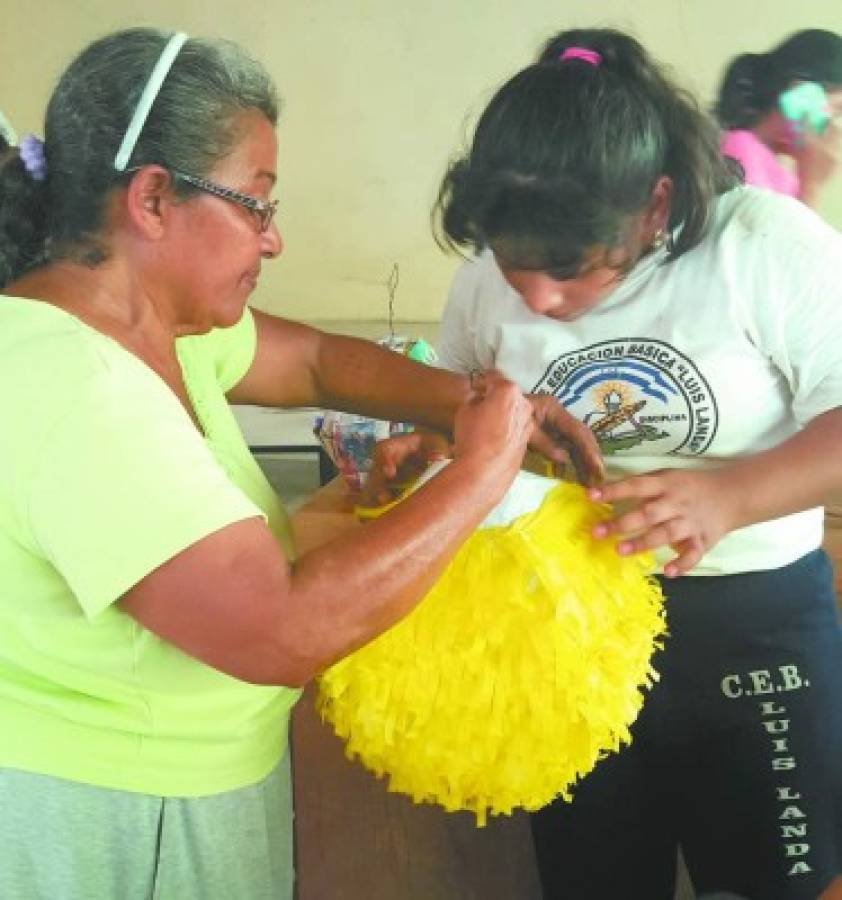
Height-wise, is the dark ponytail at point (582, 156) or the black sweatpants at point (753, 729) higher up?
the dark ponytail at point (582, 156)

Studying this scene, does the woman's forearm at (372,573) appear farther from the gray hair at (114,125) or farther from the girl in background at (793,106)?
the girl in background at (793,106)

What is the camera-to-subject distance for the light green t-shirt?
658 mm

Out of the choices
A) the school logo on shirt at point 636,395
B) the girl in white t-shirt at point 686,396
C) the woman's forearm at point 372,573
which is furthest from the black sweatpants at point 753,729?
the woman's forearm at point 372,573

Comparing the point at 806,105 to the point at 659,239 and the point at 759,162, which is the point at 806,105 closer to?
the point at 759,162

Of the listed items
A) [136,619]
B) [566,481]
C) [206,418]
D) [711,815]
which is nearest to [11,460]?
[136,619]

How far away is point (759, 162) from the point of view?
1.83 metres

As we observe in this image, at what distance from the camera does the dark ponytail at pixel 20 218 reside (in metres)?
0.83

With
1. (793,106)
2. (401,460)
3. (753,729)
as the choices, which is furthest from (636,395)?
(793,106)

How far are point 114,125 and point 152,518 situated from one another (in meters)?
0.32

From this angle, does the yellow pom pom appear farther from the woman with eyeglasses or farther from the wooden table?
the wooden table

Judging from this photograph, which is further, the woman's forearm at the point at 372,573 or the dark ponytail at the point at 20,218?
the dark ponytail at the point at 20,218

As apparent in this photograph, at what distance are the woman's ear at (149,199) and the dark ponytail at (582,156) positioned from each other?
283 mm

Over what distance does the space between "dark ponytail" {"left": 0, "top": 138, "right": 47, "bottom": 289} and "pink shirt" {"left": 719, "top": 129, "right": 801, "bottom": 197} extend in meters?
1.31

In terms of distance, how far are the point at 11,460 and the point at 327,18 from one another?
8.66 feet
